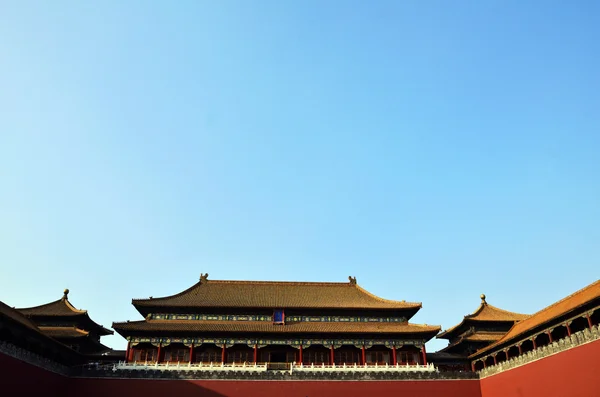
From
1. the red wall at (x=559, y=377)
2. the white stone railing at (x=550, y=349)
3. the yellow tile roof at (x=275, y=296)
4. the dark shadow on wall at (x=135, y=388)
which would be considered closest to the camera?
the red wall at (x=559, y=377)

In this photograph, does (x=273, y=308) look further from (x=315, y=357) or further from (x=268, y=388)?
(x=268, y=388)

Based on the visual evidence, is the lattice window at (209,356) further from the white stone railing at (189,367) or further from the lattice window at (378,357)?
the lattice window at (378,357)

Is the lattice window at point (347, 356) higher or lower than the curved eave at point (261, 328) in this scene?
lower

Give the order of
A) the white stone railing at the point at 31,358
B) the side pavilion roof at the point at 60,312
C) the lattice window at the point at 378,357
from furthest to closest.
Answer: the side pavilion roof at the point at 60,312, the lattice window at the point at 378,357, the white stone railing at the point at 31,358

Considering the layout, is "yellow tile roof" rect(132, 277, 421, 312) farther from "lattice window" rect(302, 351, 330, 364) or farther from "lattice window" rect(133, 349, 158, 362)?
"lattice window" rect(302, 351, 330, 364)

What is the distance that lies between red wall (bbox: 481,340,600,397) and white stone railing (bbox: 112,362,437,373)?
16.1 ft

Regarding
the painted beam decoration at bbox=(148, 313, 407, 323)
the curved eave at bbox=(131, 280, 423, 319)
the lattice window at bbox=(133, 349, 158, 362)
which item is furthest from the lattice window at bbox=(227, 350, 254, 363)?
the lattice window at bbox=(133, 349, 158, 362)

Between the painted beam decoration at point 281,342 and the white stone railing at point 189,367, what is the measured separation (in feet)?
5.62

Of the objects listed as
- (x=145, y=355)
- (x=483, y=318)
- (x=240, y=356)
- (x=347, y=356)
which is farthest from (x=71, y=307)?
(x=483, y=318)

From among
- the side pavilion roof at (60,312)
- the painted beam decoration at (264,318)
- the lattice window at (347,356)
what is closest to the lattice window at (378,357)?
the lattice window at (347,356)

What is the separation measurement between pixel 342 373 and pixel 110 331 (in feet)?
61.4

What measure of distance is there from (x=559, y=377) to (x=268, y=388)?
1562 centimetres

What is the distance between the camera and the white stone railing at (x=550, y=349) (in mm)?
20877

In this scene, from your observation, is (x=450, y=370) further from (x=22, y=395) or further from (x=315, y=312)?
(x=22, y=395)
